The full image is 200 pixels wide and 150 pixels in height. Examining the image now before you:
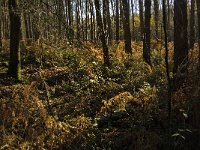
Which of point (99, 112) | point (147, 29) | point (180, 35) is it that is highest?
point (147, 29)

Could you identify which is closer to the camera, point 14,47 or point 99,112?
point 99,112

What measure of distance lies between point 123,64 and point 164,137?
7927 mm

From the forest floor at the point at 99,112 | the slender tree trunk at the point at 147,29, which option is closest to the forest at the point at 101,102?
the forest floor at the point at 99,112

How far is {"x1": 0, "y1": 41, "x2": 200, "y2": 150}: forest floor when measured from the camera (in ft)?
29.3

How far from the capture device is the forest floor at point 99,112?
895 cm

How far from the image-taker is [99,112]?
35.2ft

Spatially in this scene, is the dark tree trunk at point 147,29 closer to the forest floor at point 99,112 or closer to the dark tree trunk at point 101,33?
the dark tree trunk at point 101,33

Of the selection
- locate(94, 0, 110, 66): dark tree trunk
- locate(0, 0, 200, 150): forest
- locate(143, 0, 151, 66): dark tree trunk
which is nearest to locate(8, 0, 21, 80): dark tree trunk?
locate(0, 0, 200, 150): forest

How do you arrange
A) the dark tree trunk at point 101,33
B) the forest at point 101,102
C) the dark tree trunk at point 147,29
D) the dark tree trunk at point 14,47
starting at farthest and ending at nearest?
the dark tree trunk at point 147,29 < the dark tree trunk at point 101,33 < the dark tree trunk at point 14,47 < the forest at point 101,102

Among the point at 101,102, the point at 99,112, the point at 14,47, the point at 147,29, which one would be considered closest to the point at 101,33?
the point at 147,29

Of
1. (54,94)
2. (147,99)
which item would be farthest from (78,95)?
(147,99)

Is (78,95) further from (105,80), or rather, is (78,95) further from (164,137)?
(164,137)

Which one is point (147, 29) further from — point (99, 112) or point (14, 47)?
point (99, 112)

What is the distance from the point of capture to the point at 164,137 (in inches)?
351
